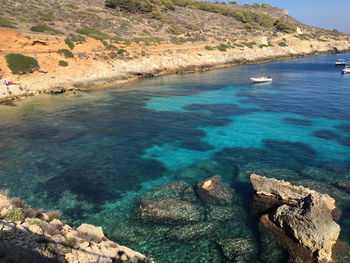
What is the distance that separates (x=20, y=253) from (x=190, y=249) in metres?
7.25

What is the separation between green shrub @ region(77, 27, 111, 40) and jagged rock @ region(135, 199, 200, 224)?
196 feet

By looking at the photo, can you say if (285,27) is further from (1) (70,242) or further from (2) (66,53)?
(1) (70,242)

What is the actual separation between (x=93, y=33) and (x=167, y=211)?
64.6m

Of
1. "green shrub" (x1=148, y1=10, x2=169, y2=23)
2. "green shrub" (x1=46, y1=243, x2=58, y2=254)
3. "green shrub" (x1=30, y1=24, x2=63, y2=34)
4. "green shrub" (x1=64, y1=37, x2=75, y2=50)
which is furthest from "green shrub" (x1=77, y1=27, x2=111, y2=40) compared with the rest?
"green shrub" (x1=46, y1=243, x2=58, y2=254)

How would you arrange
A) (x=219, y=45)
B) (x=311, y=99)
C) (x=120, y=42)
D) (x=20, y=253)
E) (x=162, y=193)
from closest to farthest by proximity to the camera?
1. (x=20, y=253)
2. (x=162, y=193)
3. (x=311, y=99)
4. (x=120, y=42)
5. (x=219, y=45)

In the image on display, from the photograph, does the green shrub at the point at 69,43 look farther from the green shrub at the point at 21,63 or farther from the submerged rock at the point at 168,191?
the submerged rock at the point at 168,191

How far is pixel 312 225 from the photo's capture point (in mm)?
11141

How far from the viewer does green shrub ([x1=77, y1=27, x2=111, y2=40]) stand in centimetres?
6368

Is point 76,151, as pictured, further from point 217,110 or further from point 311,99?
point 311,99

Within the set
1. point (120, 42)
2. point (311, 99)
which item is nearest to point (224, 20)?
point (120, 42)

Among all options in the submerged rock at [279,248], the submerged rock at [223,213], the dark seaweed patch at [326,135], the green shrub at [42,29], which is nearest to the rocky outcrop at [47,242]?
the submerged rock at [223,213]

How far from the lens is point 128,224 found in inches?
518

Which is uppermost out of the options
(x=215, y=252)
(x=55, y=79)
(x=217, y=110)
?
(x=55, y=79)

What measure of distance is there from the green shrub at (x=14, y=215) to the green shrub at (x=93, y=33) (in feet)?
201
